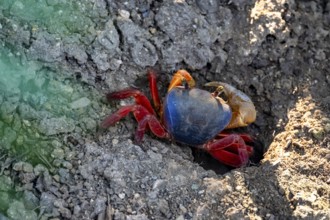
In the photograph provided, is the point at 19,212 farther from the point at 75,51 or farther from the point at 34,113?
the point at 75,51

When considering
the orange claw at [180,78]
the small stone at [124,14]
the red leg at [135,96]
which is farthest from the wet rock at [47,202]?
the small stone at [124,14]

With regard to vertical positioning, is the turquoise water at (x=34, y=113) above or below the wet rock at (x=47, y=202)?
above

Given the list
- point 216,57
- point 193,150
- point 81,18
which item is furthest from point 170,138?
point 81,18

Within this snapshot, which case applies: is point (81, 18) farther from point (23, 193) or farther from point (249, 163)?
point (249, 163)

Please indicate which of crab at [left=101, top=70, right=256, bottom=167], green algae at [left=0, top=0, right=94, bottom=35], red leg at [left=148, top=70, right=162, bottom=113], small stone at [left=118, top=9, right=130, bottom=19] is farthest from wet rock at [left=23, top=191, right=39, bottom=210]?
small stone at [left=118, top=9, right=130, bottom=19]

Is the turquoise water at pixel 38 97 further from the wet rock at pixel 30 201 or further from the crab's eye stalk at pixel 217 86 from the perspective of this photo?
the crab's eye stalk at pixel 217 86

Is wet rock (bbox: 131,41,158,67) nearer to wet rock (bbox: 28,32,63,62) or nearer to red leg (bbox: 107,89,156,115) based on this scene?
red leg (bbox: 107,89,156,115)

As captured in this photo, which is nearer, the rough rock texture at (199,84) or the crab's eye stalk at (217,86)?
the rough rock texture at (199,84)

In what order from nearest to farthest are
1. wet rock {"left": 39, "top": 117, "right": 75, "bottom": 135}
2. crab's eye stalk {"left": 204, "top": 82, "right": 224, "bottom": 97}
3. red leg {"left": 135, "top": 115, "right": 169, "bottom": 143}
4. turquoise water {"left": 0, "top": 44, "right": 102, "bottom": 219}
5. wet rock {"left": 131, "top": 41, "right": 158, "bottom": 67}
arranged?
turquoise water {"left": 0, "top": 44, "right": 102, "bottom": 219} → wet rock {"left": 39, "top": 117, "right": 75, "bottom": 135} → red leg {"left": 135, "top": 115, "right": 169, "bottom": 143} → wet rock {"left": 131, "top": 41, "right": 158, "bottom": 67} → crab's eye stalk {"left": 204, "top": 82, "right": 224, "bottom": 97}
